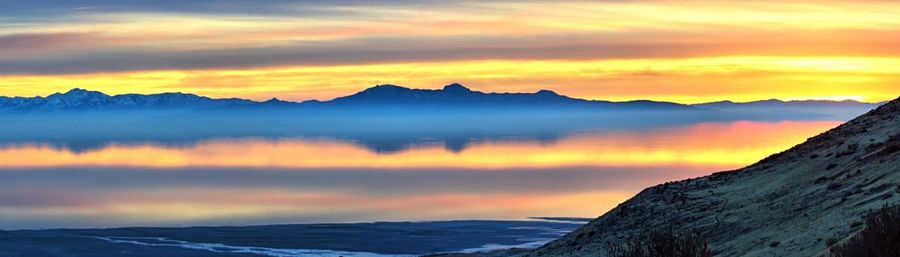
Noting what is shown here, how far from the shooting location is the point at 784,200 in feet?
88.0

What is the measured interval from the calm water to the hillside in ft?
99.9

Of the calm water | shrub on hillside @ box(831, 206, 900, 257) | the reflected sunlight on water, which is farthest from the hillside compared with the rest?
the reflected sunlight on water

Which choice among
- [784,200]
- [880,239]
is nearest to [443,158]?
[784,200]

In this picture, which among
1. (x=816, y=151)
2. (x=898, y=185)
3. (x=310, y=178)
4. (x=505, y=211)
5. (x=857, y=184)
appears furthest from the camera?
(x=310, y=178)

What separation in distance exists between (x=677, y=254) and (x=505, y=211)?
163 feet

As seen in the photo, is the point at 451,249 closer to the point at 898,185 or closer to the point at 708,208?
the point at 708,208

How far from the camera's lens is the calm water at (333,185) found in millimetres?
65938

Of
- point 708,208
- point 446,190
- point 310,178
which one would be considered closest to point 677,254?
point 708,208

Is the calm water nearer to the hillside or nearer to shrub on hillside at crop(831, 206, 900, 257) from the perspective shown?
the hillside

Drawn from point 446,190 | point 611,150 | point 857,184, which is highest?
point 611,150

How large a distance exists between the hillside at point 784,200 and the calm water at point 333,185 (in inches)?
1199

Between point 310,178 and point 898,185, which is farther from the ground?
point 310,178

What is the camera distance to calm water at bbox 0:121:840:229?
65.9m

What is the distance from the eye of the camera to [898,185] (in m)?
22.5
